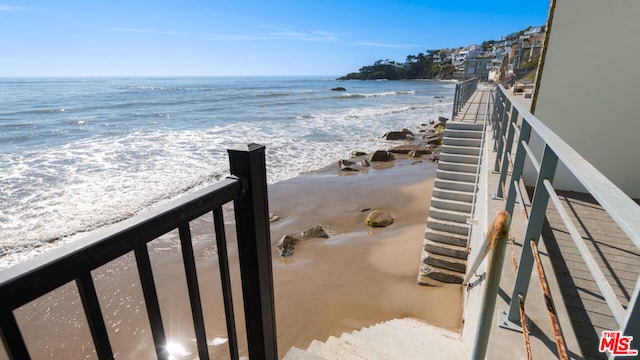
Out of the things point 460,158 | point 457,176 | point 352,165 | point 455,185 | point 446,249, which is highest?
point 460,158

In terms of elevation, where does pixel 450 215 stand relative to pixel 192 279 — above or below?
below

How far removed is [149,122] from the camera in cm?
2542

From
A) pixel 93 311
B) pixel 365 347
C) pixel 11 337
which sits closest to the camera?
pixel 11 337

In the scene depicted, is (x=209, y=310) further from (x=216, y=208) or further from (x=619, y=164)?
(x=619, y=164)

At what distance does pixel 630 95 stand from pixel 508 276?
380cm

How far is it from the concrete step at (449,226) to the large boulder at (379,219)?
208 centimetres

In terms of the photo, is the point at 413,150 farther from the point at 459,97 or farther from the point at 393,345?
the point at 393,345

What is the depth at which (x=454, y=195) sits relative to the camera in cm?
704

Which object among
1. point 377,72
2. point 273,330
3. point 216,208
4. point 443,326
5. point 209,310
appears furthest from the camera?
point 377,72

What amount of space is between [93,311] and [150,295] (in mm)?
186

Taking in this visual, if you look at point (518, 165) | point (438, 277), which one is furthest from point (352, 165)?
point (518, 165)

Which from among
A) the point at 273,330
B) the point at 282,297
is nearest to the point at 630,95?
the point at 273,330

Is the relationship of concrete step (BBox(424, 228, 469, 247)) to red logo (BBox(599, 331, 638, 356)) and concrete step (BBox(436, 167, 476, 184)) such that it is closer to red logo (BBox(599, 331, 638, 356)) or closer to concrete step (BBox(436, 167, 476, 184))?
concrete step (BBox(436, 167, 476, 184))

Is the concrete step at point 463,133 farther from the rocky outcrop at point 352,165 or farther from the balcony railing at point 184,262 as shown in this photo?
the balcony railing at point 184,262
